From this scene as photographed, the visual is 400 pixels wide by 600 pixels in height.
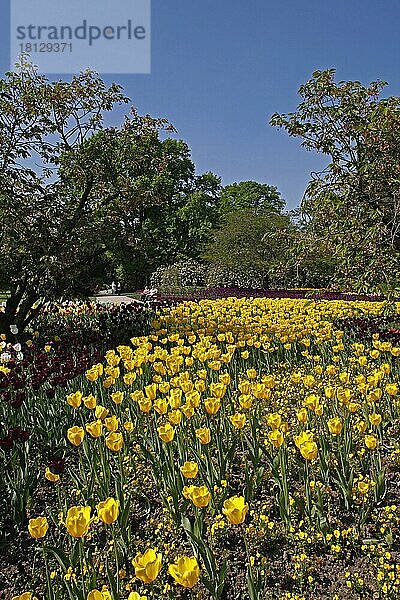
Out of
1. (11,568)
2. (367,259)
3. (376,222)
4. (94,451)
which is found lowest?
(11,568)

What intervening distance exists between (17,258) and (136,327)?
6.22ft

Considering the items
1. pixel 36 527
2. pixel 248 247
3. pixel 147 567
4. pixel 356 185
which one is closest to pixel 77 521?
pixel 36 527

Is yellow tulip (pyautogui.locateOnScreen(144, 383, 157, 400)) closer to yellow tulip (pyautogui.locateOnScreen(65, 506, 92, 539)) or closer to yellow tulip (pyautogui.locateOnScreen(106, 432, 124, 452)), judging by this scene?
yellow tulip (pyautogui.locateOnScreen(106, 432, 124, 452))

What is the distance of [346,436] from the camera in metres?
3.14

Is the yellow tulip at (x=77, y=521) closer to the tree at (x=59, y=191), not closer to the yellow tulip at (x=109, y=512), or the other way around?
the yellow tulip at (x=109, y=512)

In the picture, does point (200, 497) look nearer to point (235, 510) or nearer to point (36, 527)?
point (235, 510)

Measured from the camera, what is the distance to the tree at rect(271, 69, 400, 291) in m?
5.11

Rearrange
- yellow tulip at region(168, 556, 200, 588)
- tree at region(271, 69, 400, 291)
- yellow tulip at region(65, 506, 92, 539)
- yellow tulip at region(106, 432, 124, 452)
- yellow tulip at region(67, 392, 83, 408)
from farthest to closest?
1. tree at region(271, 69, 400, 291)
2. yellow tulip at region(67, 392, 83, 408)
3. yellow tulip at region(106, 432, 124, 452)
4. yellow tulip at region(65, 506, 92, 539)
5. yellow tulip at region(168, 556, 200, 588)

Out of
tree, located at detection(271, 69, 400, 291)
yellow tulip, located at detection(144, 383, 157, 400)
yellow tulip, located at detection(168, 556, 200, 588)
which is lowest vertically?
yellow tulip, located at detection(168, 556, 200, 588)

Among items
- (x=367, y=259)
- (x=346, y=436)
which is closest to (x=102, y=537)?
(x=346, y=436)

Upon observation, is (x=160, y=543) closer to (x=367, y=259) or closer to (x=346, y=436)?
(x=346, y=436)

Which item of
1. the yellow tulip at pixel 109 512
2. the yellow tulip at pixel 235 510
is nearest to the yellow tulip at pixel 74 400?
the yellow tulip at pixel 109 512

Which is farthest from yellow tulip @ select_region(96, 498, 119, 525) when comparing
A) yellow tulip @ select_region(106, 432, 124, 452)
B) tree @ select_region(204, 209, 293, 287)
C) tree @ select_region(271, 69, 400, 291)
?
tree @ select_region(204, 209, 293, 287)

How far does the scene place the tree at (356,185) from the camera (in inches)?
201
